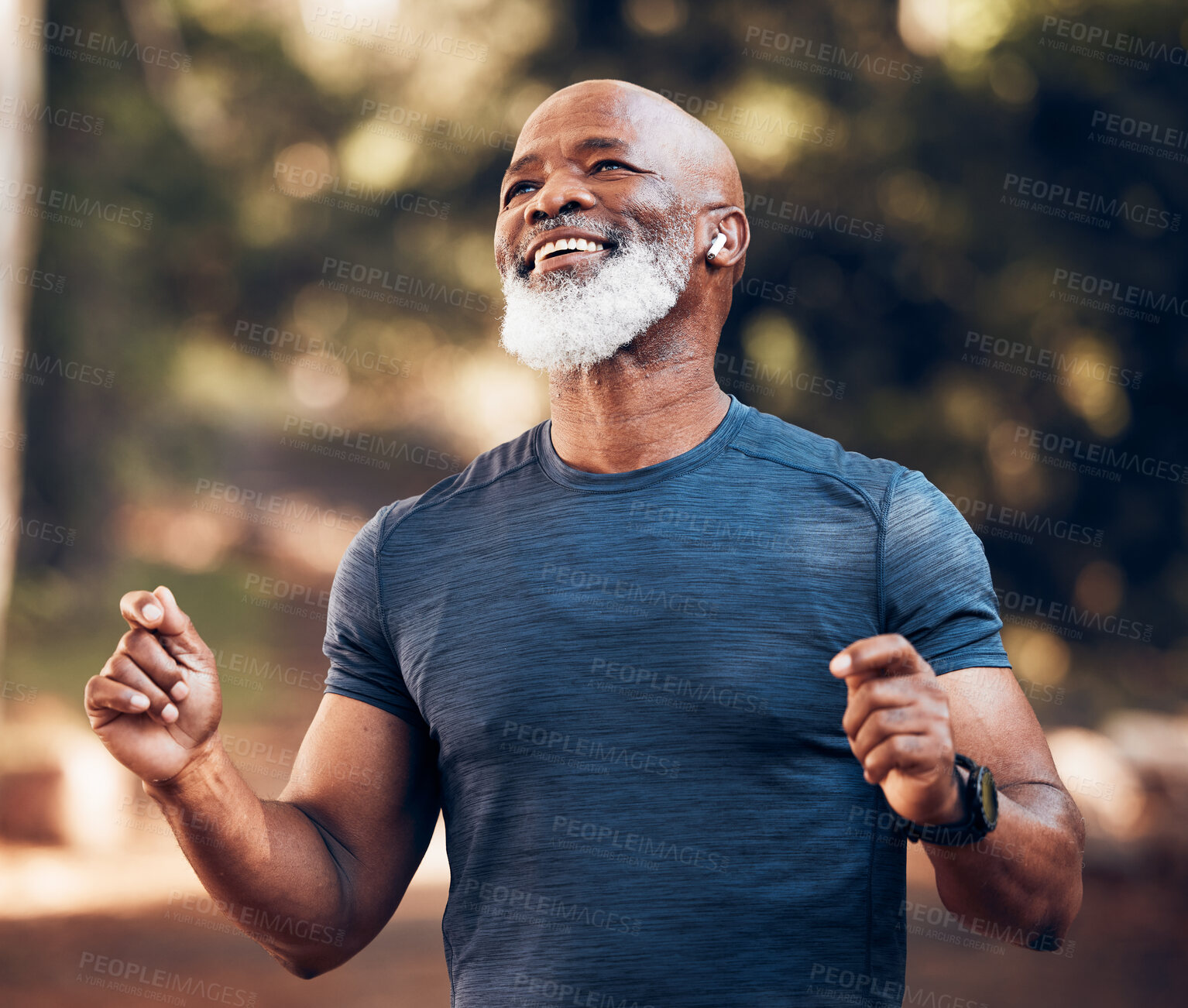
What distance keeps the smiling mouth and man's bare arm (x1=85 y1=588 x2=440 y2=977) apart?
3.07ft

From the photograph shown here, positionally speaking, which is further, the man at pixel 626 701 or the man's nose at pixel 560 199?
the man's nose at pixel 560 199

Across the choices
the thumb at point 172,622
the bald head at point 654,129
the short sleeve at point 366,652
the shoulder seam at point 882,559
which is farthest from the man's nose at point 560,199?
the thumb at point 172,622

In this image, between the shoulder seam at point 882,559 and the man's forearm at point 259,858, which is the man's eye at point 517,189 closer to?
the shoulder seam at point 882,559

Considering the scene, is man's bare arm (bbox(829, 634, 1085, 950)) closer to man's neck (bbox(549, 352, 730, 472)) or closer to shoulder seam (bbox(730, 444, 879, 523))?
shoulder seam (bbox(730, 444, 879, 523))

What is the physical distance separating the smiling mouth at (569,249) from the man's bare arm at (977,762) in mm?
991

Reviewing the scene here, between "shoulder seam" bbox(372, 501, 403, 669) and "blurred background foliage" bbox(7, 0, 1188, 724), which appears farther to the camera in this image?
"blurred background foliage" bbox(7, 0, 1188, 724)

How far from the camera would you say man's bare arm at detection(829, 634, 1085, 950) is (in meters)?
1.60

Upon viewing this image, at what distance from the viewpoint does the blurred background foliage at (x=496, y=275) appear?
912cm

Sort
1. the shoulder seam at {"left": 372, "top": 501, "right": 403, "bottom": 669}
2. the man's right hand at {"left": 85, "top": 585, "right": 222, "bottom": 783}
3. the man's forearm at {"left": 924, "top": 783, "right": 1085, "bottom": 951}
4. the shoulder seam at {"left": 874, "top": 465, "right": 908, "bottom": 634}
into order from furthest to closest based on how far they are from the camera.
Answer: the shoulder seam at {"left": 372, "top": 501, "right": 403, "bottom": 669} → the shoulder seam at {"left": 874, "top": 465, "right": 908, "bottom": 634} → the man's right hand at {"left": 85, "top": 585, "right": 222, "bottom": 783} → the man's forearm at {"left": 924, "top": 783, "right": 1085, "bottom": 951}

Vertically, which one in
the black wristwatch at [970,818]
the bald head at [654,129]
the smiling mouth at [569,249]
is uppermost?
the bald head at [654,129]

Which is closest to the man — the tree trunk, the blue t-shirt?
the blue t-shirt

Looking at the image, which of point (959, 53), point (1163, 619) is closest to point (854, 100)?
point (959, 53)

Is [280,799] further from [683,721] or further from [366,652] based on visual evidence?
[683,721]

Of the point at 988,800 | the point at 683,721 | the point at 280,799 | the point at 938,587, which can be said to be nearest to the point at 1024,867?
the point at 988,800
